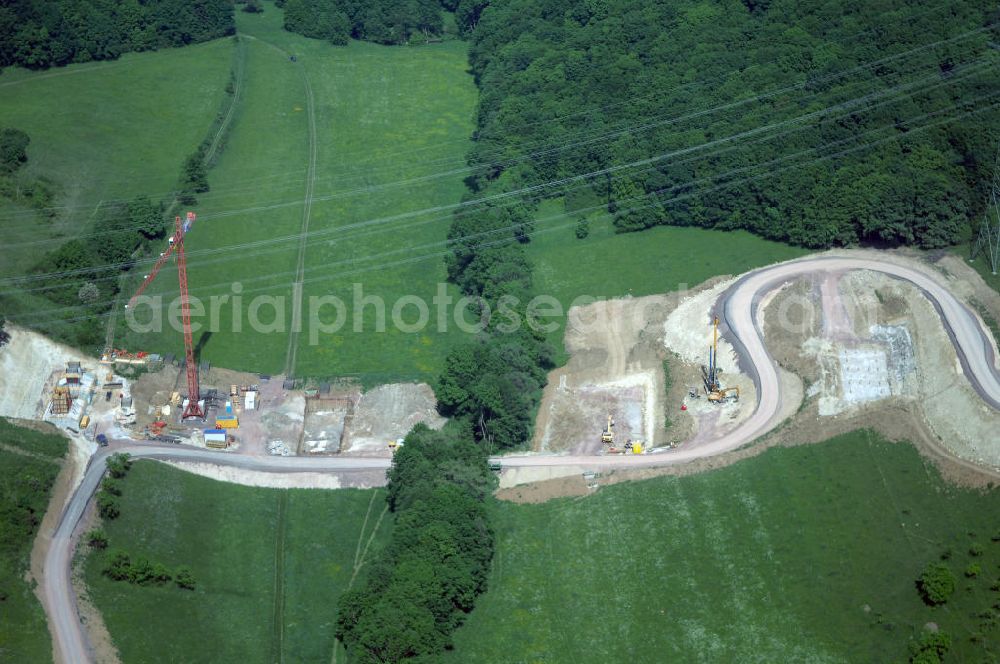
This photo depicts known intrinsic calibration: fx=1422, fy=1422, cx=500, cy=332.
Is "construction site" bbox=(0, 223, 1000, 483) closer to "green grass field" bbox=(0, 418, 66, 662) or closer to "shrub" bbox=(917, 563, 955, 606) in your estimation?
"green grass field" bbox=(0, 418, 66, 662)

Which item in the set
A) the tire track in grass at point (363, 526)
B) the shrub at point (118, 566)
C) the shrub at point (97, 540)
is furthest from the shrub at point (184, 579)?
the tire track in grass at point (363, 526)

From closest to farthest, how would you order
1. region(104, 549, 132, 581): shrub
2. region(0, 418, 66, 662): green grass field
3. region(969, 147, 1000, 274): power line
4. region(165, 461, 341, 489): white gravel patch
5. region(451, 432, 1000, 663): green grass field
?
region(0, 418, 66, 662): green grass field → region(451, 432, 1000, 663): green grass field → region(104, 549, 132, 581): shrub → region(165, 461, 341, 489): white gravel patch → region(969, 147, 1000, 274): power line

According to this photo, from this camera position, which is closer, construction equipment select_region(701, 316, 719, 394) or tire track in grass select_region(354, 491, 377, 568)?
tire track in grass select_region(354, 491, 377, 568)

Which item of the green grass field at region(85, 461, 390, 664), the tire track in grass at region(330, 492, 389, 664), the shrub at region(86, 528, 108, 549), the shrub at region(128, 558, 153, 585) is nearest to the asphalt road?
the shrub at region(86, 528, 108, 549)

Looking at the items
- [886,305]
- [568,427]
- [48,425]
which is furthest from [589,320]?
[48,425]

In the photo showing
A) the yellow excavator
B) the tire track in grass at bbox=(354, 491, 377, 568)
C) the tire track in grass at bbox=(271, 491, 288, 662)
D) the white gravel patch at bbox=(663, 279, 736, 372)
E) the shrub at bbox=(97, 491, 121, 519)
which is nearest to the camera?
the tire track in grass at bbox=(271, 491, 288, 662)

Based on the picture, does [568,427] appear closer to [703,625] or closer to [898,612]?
[703,625]
